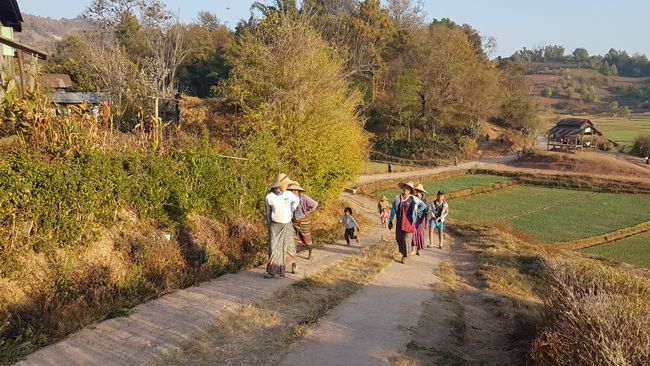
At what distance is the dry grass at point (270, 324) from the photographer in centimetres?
534

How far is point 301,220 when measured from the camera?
32.9 feet

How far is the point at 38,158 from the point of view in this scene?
7246 millimetres

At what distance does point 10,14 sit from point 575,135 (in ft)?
134

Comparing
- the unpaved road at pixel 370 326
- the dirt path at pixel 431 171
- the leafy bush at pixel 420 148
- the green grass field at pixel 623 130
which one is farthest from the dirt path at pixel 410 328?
the green grass field at pixel 623 130

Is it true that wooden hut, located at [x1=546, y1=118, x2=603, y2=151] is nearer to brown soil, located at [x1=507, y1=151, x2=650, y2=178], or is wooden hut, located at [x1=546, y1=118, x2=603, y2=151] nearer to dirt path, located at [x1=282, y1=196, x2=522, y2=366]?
brown soil, located at [x1=507, y1=151, x2=650, y2=178]

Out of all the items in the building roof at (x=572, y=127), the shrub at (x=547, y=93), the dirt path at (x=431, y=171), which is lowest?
the dirt path at (x=431, y=171)

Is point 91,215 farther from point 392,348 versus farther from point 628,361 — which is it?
point 628,361

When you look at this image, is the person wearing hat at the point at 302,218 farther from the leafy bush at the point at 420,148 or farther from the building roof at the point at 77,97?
the leafy bush at the point at 420,148

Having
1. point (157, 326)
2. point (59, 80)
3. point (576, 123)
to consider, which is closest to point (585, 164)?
point (576, 123)

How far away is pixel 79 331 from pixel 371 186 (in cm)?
2338

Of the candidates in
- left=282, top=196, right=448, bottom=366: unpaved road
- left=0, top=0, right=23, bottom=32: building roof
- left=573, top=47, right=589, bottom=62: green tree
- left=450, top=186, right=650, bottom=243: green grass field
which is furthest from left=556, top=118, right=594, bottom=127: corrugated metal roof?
Answer: left=573, top=47, right=589, bottom=62: green tree

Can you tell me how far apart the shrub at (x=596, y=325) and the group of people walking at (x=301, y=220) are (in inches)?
174

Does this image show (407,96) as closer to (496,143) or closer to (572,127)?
(496,143)

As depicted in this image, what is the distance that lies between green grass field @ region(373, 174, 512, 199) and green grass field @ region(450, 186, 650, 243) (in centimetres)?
163
